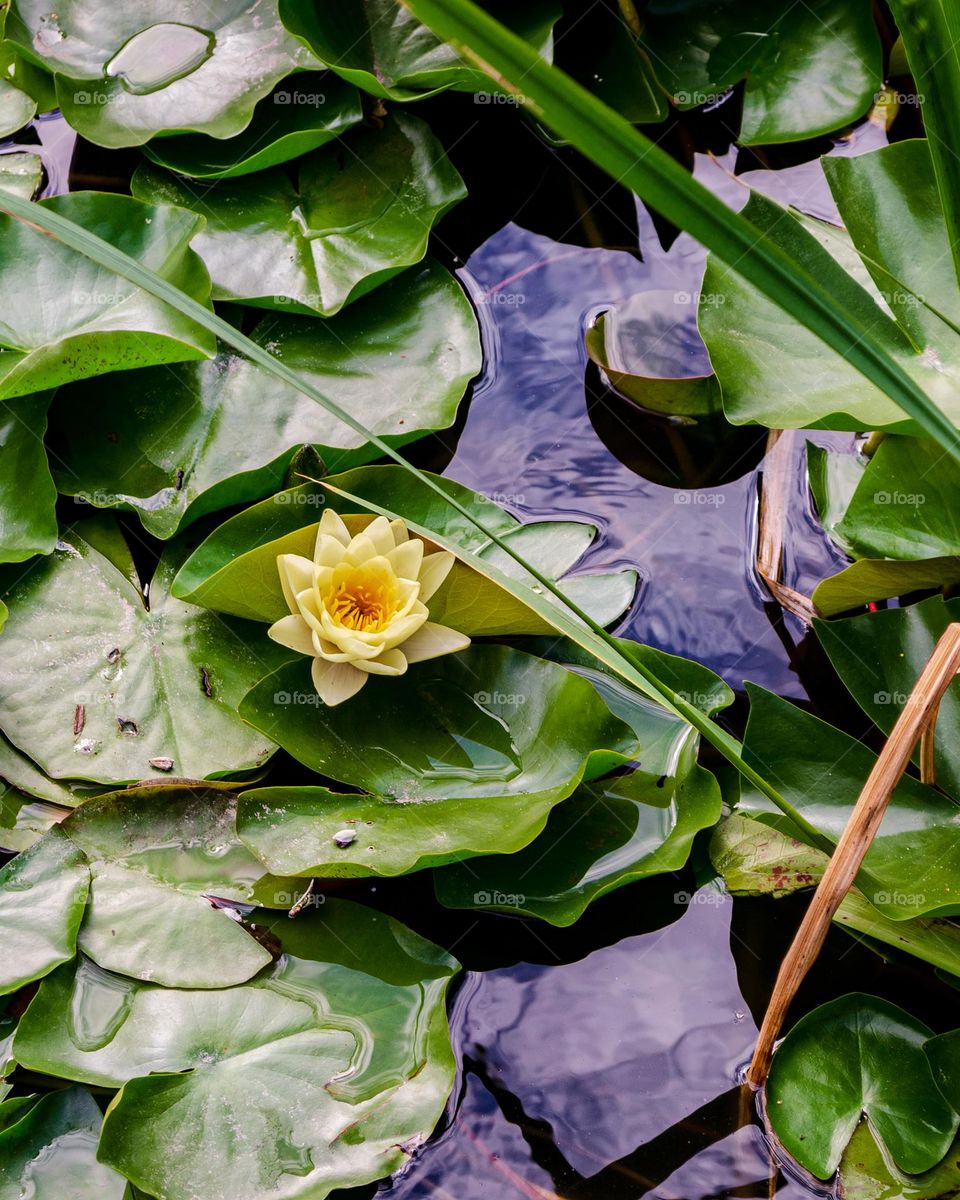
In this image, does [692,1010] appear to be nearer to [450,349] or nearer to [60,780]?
[60,780]

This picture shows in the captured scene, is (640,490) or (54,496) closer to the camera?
(54,496)

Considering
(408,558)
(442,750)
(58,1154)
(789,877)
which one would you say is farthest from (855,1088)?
(58,1154)

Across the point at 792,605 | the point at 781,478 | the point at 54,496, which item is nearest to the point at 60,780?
the point at 54,496

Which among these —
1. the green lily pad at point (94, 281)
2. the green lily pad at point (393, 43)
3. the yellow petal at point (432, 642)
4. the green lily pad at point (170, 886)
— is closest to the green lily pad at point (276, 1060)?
the green lily pad at point (170, 886)

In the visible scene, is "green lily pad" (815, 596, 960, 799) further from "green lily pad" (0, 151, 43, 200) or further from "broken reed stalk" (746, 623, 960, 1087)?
"green lily pad" (0, 151, 43, 200)

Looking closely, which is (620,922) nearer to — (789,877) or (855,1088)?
(789,877)
